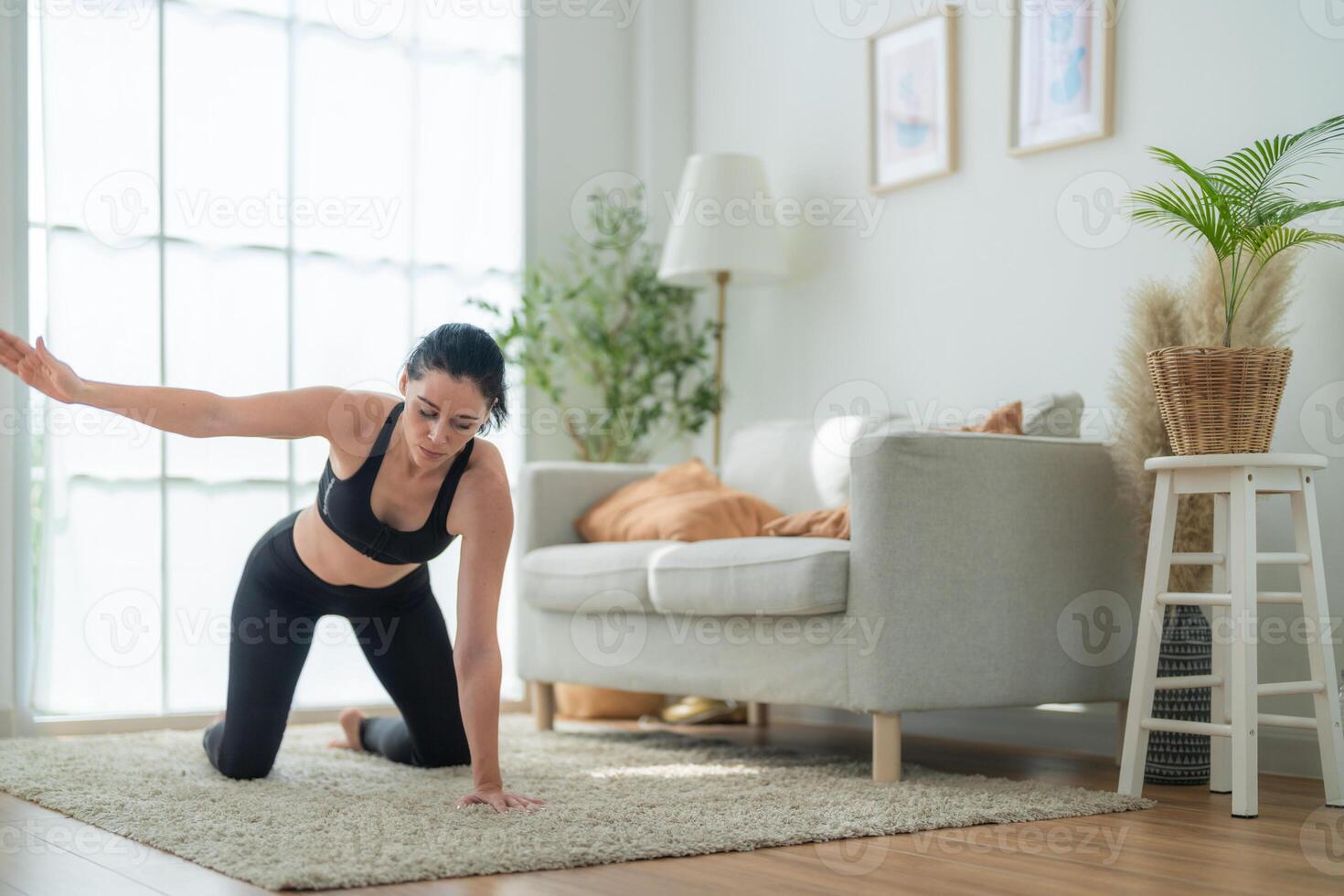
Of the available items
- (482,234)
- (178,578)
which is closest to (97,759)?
(178,578)

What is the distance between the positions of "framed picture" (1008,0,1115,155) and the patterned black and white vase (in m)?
1.28

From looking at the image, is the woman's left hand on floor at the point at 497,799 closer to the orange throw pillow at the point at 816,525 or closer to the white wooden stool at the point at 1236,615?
the orange throw pillow at the point at 816,525

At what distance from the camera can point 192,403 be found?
223cm

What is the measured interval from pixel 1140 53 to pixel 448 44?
2.30m

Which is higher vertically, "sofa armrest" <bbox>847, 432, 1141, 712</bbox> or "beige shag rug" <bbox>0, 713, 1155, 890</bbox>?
"sofa armrest" <bbox>847, 432, 1141, 712</bbox>

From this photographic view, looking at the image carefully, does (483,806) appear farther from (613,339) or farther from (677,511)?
(613,339)

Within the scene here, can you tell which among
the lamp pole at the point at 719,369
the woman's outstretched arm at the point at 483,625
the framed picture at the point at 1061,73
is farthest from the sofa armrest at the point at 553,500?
the framed picture at the point at 1061,73

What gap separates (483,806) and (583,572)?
1.15 metres

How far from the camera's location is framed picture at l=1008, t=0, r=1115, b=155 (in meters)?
3.48

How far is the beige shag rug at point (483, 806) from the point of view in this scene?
2014 millimetres

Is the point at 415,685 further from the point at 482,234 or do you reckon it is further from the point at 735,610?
the point at 482,234

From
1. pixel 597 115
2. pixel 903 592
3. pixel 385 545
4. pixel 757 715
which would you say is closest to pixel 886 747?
pixel 903 592

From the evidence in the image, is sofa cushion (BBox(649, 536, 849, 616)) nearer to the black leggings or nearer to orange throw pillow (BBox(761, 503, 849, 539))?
orange throw pillow (BBox(761, 503, 849, 539))

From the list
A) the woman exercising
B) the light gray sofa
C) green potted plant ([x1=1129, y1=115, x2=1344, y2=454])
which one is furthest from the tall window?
green potted plant ([x1=1129, y1=115, x2=1344, y2=454])
